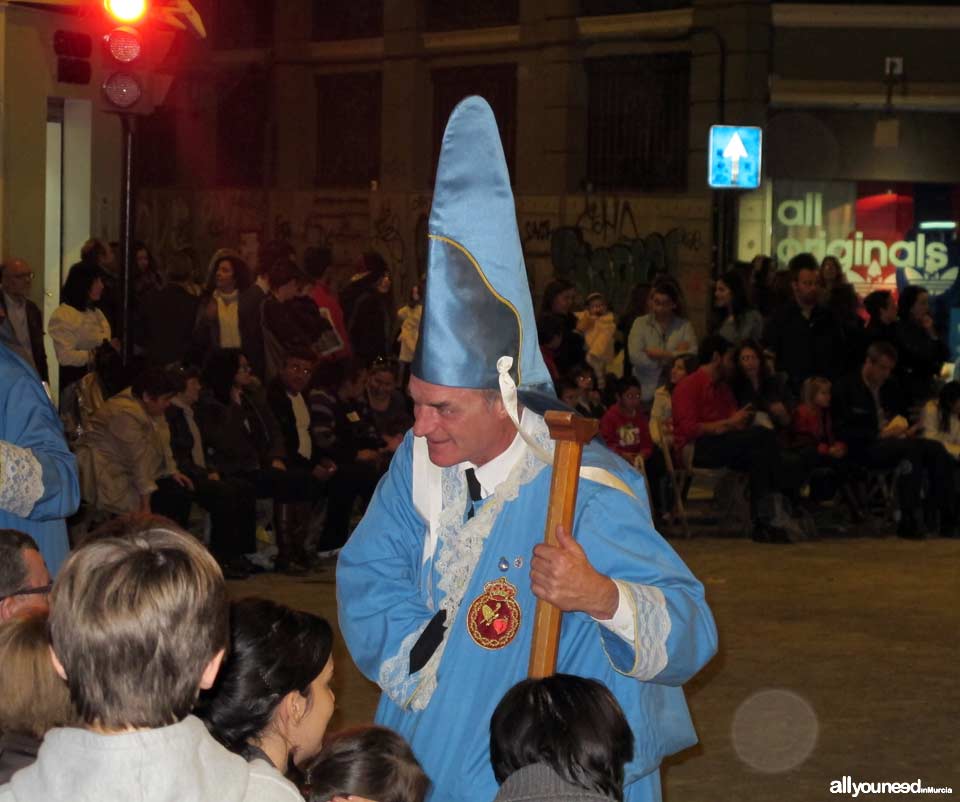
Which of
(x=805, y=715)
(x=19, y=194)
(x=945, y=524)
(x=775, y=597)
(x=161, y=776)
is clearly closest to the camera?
(x=161, y=776)

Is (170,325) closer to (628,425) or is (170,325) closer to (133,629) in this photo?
(628,425)

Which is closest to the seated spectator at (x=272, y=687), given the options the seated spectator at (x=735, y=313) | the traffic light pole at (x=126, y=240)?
the traffic light pole at (x=126, y=240)

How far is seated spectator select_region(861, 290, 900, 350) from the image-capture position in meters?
14.3

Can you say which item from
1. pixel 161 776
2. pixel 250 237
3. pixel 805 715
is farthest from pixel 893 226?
pixel 161 776

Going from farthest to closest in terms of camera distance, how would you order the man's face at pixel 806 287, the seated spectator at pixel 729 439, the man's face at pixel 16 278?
the man's face at pixel 806 287
the seated spectator at pixel 729 439
the man's face at pixel 16 278

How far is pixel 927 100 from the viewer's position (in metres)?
21.3

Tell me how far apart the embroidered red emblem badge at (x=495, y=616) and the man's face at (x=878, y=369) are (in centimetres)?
1016

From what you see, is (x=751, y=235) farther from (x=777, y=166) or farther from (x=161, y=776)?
(x=161, y=776)

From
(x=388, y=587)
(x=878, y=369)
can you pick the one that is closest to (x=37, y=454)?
(x=388, y=587)

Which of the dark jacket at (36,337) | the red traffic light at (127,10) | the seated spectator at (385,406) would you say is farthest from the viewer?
the dark jacket at (36,337)

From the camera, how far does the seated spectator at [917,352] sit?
14.0 metres

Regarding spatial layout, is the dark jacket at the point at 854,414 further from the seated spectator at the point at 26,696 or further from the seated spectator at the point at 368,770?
the seated spectator at the point at 26,696

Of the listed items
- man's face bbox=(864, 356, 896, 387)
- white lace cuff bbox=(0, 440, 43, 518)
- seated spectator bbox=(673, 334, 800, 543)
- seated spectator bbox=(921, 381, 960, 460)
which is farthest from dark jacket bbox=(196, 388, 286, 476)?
white lace cuff bbox=(0, 440, 43, 518)

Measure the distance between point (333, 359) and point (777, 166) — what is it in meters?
11.6
